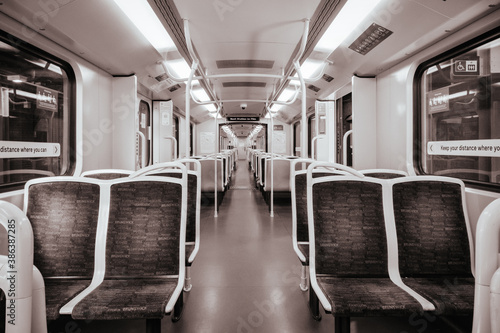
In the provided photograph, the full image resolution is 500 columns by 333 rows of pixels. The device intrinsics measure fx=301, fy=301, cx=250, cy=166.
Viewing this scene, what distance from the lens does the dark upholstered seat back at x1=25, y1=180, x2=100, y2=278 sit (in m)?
1.66

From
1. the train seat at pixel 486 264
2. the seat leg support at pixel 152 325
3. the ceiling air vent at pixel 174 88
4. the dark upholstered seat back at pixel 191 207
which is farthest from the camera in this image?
the ceiling air vent at pixel 174 88

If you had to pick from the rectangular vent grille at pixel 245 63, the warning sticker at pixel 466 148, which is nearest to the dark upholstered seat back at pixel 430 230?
the warning sticker at pixel 466 148

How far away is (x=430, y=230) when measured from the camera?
5.73ft

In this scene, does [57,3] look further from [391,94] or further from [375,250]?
[391,94]

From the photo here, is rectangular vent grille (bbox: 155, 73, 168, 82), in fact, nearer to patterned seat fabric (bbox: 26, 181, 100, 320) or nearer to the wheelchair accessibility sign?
patterned seat fabric (bbox: 26, 181, 100, 320)

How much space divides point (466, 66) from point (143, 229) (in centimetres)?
310

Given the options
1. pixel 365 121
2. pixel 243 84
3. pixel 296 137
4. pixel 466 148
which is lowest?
pixel 466 148

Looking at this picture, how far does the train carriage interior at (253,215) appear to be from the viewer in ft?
4.77

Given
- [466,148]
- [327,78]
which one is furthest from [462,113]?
[327,78]

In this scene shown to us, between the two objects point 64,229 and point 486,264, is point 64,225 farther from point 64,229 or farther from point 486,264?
point 486,264

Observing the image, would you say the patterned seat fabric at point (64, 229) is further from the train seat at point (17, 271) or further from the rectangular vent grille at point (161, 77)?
the rectangular vent grille at point (161, 77)

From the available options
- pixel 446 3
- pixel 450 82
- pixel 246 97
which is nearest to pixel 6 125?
pixel 446 3

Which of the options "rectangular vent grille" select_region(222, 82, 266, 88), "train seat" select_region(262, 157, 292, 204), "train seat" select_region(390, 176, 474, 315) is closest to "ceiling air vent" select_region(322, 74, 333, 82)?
"rectangular vent grille" select_region(222, 82, 266, 88)

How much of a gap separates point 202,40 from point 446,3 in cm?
246
